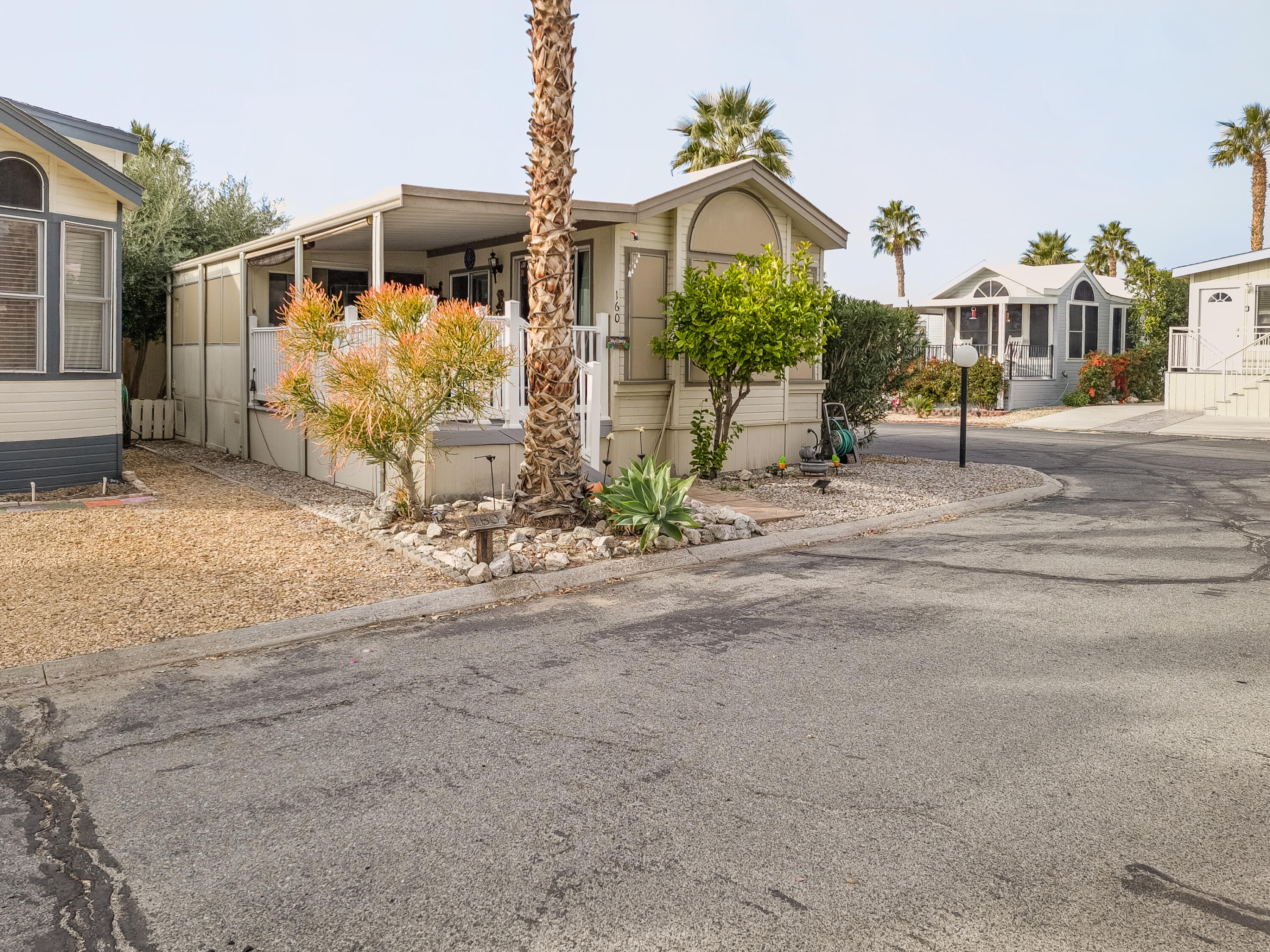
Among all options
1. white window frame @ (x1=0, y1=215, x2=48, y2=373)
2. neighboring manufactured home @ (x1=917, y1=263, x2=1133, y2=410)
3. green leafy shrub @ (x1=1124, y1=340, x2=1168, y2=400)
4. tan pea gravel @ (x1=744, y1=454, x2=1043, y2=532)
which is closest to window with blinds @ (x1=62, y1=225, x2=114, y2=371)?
white window frame @ (x1=0, y1=215, x2=48, y2=373)

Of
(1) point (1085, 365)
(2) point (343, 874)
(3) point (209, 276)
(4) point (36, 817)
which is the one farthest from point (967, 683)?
(1) point (1085, 365)

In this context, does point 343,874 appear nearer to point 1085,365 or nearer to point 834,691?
point 834,691

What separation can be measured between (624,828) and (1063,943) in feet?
4.84

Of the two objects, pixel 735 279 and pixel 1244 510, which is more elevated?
pixel 735 279

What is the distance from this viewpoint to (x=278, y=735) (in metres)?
4.69

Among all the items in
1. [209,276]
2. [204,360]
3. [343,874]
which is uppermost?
[209,276]

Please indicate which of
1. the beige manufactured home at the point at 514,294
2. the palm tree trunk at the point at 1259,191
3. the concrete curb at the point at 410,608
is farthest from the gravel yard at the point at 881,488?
the palm tree trunk at the point at 1259,191

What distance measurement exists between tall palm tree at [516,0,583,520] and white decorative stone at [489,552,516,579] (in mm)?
1219

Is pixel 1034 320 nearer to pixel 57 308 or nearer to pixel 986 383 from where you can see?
pixel 986 383

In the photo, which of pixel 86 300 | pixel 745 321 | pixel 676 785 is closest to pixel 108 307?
pixel 86 300

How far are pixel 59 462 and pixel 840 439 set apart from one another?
10103 mm

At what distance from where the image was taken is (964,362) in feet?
47.0

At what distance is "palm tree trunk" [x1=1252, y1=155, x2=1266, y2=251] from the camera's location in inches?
1481

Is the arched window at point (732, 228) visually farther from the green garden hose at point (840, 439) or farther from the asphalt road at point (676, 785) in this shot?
the asphalt road at point (676, 785)
